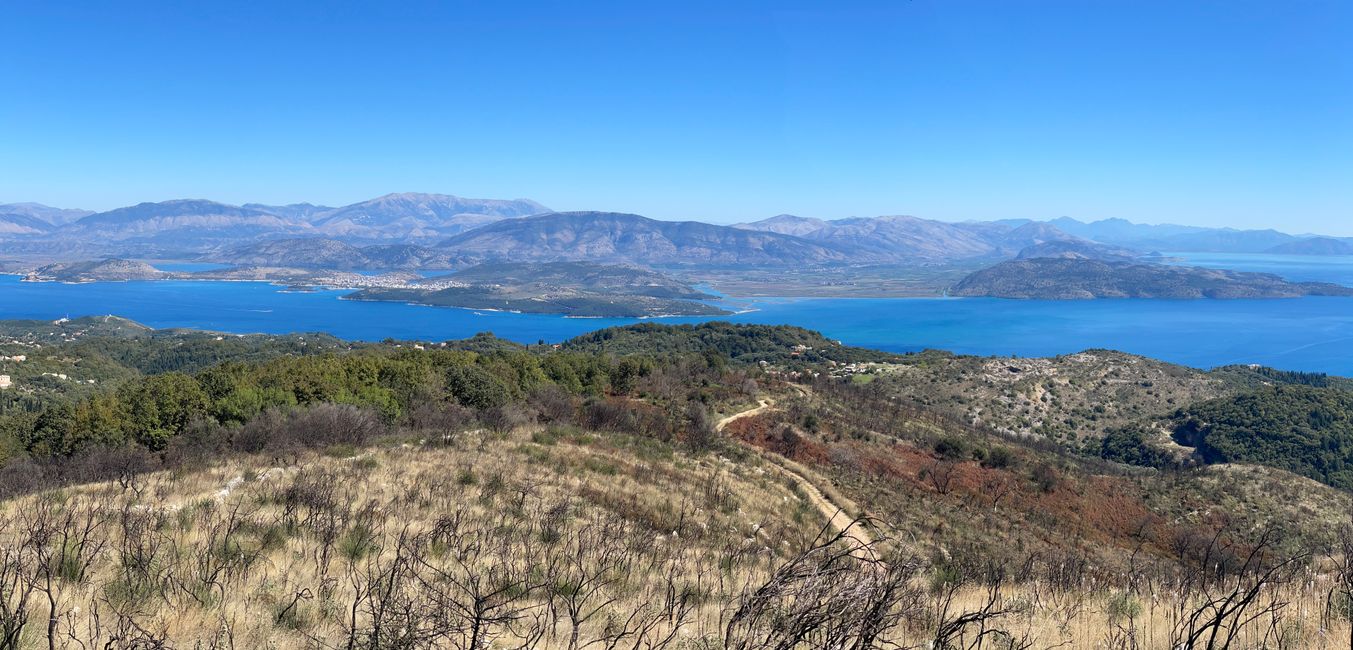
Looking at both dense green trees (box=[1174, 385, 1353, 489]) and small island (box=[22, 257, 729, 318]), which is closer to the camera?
dense green trees (box=[1174, 385, 1353, 489])

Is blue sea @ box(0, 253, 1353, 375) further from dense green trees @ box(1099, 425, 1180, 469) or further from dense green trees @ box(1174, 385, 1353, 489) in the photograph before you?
dense green trees @ box(1099, 425, 1180, 469)

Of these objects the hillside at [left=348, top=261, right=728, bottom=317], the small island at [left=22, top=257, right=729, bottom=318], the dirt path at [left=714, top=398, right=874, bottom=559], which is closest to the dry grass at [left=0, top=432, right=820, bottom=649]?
the dirt path at [left=714, top=398, right=874, bottom=559]

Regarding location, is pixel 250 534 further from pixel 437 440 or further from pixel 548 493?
pixel 437 440

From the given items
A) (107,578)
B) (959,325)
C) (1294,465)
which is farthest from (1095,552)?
(959,325)

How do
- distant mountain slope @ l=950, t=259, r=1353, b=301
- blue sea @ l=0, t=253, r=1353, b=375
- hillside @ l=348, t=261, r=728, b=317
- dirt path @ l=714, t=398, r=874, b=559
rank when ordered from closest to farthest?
dirt path @ l=714, t=398, r=874, b=559 < blue sea @ l=0, t=253, r=1353, b=375 < hillside @ l=348, t=261, r=728, b=317 < distant mountain slope @ l=950, t=259, r=1353, b=301

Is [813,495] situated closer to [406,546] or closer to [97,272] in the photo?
[406,546]

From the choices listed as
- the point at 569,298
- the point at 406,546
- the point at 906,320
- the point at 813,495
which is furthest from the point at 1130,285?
the point at 406,546
